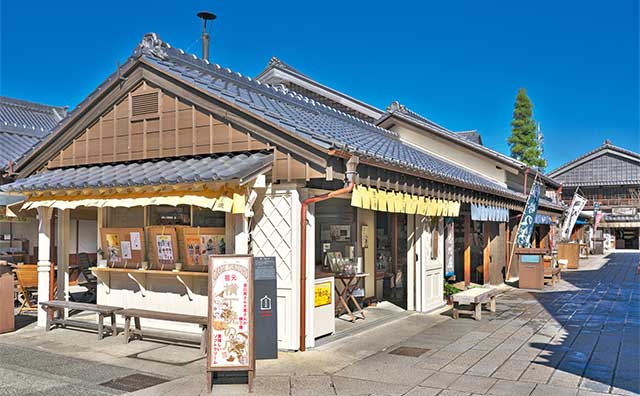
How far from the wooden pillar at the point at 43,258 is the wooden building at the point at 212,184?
0.02 metres

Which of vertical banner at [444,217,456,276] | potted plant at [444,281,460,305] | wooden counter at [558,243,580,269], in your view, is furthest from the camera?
wooden counter at [558,243,580,269]

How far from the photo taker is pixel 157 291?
9875 mm

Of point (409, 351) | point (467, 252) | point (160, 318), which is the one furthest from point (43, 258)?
point (467, 252)

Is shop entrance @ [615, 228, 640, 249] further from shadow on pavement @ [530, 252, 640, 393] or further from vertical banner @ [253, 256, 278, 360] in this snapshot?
vertical banner @ [253, 256, 278, 360]

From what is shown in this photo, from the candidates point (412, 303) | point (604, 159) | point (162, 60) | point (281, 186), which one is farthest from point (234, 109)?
point (604, 159)

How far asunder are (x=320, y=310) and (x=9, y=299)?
5.47m

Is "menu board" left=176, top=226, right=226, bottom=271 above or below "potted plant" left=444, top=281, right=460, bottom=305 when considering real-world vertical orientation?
above

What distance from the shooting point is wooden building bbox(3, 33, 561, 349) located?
833 centimetres

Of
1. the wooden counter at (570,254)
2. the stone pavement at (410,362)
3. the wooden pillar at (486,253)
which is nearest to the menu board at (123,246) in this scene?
the stone pavement at (410,362)

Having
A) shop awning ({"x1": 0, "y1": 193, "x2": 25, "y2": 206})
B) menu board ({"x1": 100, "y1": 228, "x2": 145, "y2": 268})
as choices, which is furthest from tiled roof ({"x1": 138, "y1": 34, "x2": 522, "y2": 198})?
shop awning ({"x1": 0, "y1": 193, "x2": 25, "y2": 206})

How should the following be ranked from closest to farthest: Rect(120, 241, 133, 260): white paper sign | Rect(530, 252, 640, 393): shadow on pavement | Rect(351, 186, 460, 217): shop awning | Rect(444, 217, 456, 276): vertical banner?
1. Rect(530, 252, 640, 393): shadow on pavement
2. Rect(351, 186, 460, 217): shop awning
3. Rect(120, 241, 133, 260): white paper sign
4. Rect(444, 217, 456, 276): vertical banner

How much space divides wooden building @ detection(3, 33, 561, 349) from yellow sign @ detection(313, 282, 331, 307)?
39cm

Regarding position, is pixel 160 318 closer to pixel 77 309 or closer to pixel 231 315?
pixel 77 309

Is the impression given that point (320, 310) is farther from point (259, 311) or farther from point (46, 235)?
point (46, 235)
